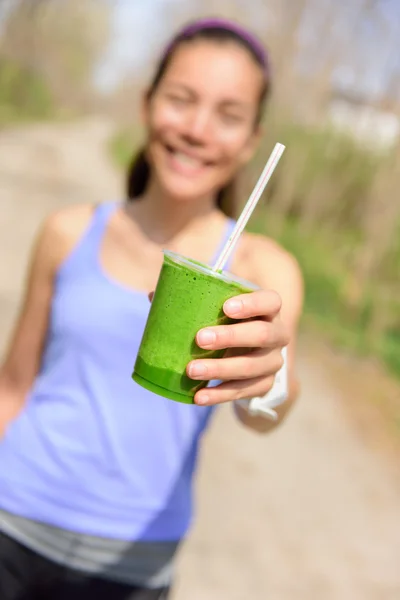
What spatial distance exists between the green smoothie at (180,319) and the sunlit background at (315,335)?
41.6 inches

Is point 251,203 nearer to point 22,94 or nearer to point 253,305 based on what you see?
Answer: point 253,305

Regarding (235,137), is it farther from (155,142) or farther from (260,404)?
(260,404)

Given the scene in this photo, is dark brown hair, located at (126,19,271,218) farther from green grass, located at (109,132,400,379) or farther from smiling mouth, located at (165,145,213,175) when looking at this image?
green grass, located at (109,132,400,379)

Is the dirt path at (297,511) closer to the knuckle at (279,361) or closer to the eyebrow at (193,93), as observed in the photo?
the knuckle at (279,361)

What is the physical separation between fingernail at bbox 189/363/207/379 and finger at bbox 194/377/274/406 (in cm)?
7

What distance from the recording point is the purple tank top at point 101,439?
148cm

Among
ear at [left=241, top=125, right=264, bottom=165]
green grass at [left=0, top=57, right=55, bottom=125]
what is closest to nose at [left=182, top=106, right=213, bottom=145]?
ear at [left=241, top=125, right=264, bottom=165]

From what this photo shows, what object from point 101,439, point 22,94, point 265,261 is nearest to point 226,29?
point 265,261

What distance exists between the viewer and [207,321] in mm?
1073

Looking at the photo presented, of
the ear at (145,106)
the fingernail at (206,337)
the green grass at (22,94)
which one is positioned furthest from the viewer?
the green grass at (22,94)

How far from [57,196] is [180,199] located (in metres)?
9.48

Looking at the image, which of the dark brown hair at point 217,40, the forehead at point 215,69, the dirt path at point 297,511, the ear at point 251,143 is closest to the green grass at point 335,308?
the dirt path at point 297,511

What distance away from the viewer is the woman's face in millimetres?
1607

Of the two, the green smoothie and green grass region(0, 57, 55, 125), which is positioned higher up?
the green smoothie
